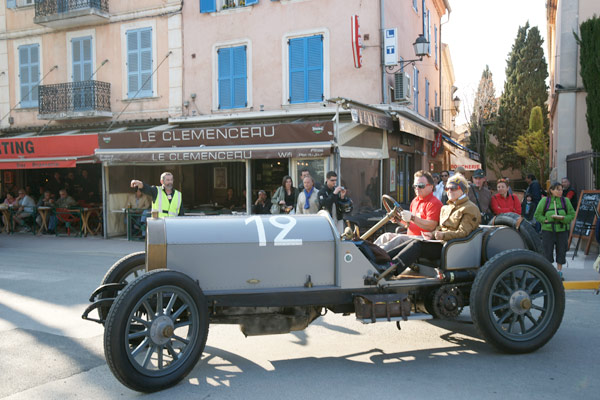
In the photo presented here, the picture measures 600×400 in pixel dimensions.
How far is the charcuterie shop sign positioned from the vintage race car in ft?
22.8

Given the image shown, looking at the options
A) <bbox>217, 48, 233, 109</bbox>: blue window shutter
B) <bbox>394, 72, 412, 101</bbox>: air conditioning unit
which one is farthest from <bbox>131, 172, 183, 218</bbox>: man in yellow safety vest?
<bbox>394, 72, 412, 101</bbox>: air conditioning unit

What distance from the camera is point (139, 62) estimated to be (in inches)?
653

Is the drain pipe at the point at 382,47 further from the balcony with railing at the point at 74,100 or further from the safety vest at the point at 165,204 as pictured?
the balcony with railing at the point at 74,100

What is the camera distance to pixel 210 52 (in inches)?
615

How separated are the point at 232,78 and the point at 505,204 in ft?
29.9

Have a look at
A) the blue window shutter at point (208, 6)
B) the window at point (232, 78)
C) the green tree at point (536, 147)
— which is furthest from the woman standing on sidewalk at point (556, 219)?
the green tree at point (536, 147)

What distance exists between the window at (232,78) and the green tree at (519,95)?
21573 millimetres

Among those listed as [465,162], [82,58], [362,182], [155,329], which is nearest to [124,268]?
[155,329]

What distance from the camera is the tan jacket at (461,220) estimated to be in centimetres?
513

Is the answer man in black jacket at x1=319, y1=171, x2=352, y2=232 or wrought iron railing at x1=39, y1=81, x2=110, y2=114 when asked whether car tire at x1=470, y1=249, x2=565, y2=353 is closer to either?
man in black jacket at x1=319, y1=171, x2=352, y2=232

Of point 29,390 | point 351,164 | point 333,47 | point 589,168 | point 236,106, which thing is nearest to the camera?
point 29,390

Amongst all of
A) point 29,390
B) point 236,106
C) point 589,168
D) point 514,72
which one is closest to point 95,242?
point 236,106

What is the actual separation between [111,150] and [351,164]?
6.45 m

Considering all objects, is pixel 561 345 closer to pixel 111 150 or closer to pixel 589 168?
pixel 589 168
